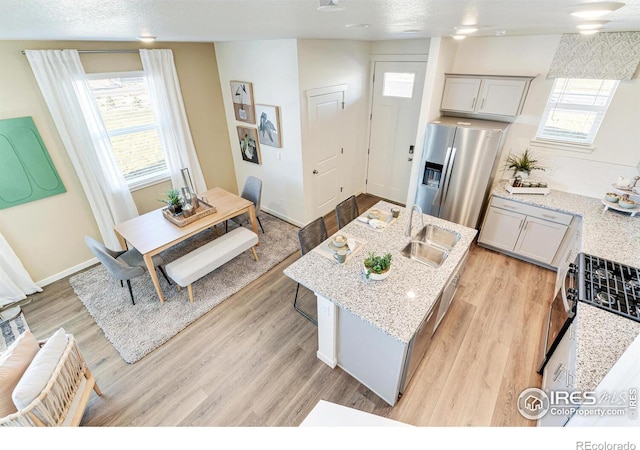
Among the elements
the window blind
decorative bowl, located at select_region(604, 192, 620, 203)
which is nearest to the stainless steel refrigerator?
the window blind

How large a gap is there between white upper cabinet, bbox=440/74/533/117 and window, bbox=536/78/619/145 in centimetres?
43

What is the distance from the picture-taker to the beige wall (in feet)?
9.77

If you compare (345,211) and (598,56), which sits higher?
(598,56)

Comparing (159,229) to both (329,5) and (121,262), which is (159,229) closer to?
(121,262)

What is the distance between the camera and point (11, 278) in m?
3.29

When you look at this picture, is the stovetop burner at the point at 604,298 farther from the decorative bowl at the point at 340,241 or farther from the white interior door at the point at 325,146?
the white interior door at the point at 325,146

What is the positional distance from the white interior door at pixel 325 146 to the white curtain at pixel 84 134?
2.57m

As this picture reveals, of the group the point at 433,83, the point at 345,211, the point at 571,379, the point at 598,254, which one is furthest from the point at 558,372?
the point at 433,83

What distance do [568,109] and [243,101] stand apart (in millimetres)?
4152

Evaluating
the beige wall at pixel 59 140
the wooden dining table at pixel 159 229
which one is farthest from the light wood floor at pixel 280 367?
the wooden dining table at pixel 159 229

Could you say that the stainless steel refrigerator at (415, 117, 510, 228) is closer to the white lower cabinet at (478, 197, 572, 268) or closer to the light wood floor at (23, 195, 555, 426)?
the white lower cabinet at (478, 197, 572, 268)

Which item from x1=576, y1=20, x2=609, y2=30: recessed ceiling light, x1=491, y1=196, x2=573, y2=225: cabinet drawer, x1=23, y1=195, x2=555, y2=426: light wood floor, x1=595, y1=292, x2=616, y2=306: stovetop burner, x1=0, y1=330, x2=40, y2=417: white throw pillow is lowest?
x1=23, y1=195, x2=555, y2=426: light wood floor

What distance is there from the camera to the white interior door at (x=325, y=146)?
4035 mm

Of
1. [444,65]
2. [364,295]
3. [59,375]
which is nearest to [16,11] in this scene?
[59,375]
